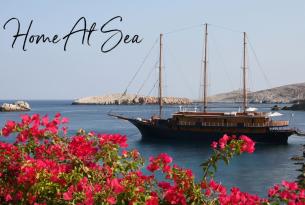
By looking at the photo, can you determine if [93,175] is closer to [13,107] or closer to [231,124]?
[231,124]

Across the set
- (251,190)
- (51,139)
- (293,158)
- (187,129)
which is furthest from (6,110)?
(51,139)

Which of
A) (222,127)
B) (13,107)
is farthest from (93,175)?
(13,107)

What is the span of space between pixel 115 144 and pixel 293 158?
4175cm

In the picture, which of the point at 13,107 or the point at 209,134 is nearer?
the point at 209,134

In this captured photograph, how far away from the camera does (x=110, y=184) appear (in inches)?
190

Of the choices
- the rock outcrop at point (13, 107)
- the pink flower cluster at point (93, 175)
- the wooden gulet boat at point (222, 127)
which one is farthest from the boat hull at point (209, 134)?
the rock outcrop at point (13, 107)

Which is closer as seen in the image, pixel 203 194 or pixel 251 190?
pixel 203 194

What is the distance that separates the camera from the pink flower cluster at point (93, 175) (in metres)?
4.94

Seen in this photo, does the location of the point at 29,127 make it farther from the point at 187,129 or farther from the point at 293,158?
the point at 187,129

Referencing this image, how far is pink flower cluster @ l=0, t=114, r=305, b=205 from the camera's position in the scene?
494cm

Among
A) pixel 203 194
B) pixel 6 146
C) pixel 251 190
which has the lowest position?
pixel 251 190

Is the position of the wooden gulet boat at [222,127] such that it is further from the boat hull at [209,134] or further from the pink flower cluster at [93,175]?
the pink flower cluster at [93,175]

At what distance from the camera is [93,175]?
568 cm

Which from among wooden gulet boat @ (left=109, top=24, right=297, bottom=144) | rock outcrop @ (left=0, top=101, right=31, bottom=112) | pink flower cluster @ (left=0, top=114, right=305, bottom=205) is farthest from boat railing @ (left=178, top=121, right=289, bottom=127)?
rock outcrop @ (left=0, top=101, right=31, bottom=112)
